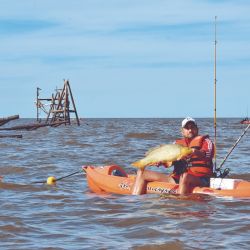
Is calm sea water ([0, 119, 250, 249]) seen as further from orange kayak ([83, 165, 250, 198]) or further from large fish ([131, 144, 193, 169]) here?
large fish ([131, 144, 193, 169])

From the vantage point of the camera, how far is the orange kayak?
9.41 m

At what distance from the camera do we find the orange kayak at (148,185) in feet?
30.9

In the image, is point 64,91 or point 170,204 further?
point 64,91

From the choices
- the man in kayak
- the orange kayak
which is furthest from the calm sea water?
the man in kayak

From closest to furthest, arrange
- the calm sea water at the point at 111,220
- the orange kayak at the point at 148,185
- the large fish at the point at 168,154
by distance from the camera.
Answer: the calm sea water at the point at 111,220 → the large fish at the point at 168,154 → the orange kayak at the point at 148,185

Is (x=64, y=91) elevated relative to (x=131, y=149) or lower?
elevated

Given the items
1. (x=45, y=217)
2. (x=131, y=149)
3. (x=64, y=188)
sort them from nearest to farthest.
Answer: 1. (x=45, y=217)
2. (x=64, y=188)
3. (x=131, y=149)

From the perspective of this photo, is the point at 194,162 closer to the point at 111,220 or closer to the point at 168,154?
the point at 168,154

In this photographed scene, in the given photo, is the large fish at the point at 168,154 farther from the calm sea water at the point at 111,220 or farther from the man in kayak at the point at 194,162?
the calm sea water at the point at 111,220

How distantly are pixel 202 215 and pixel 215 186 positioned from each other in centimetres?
183

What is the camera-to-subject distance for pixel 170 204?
883cm

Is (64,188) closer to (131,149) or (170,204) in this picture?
(170,204)

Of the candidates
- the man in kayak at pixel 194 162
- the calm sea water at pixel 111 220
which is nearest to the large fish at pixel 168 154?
the man in kayak at pixel 194 162

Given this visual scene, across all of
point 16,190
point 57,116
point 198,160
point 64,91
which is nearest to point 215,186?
point 198,160
